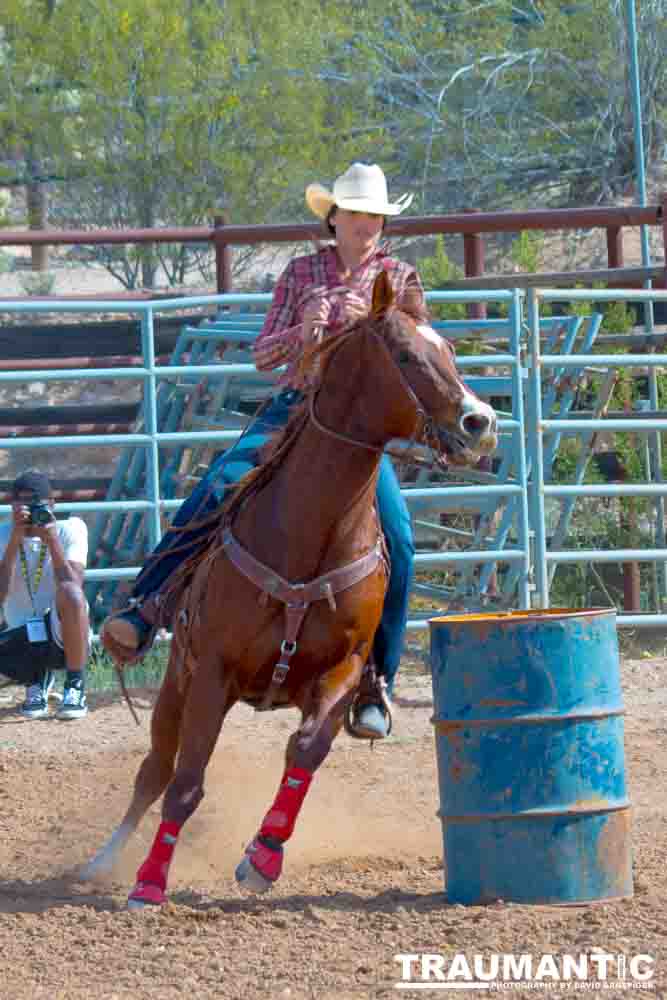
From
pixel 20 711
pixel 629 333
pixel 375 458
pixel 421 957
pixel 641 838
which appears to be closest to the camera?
pixel 421 957

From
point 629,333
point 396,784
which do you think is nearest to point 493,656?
point 396,784

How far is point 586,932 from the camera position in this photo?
14.6 feet

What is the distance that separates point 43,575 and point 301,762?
12.0 feet

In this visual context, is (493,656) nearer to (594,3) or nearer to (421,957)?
(421,957)

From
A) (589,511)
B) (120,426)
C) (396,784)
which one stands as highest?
(120,426)

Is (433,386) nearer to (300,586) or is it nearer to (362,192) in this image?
(300,586)

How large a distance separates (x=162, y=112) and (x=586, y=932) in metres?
18.2

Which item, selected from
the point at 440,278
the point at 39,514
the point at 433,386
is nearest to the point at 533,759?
the point at 433,386

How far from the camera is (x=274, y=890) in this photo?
539 cm

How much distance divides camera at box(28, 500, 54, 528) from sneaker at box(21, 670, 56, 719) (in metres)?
0.80

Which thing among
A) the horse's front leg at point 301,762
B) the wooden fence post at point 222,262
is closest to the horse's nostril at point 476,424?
the horse's front leg at point 301,762

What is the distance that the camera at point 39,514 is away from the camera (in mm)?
8070

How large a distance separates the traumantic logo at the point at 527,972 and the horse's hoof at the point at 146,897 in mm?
1012

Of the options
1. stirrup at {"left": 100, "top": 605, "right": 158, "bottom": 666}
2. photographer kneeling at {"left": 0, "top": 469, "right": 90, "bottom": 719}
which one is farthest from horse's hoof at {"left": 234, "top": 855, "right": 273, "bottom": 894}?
photographer kneeling at {"left": 0, "top": 469, "right": 90, "bottom": 719}
